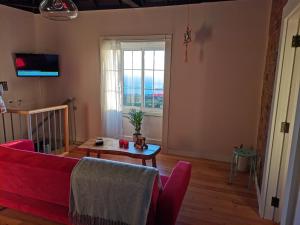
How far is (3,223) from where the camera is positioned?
223cm

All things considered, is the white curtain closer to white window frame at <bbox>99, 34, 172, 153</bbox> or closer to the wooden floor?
white window frame at <bbox>99, 34, 172, 153</bbox>

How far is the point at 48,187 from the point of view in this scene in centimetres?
167

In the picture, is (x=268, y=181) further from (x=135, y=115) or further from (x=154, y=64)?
(x=154, y=64)

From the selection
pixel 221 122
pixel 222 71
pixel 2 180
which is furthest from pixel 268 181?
pixel 2 180

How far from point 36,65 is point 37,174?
3.35m

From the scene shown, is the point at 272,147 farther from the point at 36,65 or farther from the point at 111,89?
the point at 36,65

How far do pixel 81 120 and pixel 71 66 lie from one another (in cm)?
112

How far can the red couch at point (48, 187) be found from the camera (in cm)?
152

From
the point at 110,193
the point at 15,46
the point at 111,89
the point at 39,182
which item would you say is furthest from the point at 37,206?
the point at 15,46

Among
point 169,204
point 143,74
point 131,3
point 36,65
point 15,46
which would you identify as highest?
point 131,3

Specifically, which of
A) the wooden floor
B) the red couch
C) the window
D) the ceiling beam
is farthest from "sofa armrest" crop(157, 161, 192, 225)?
the ceiling beam

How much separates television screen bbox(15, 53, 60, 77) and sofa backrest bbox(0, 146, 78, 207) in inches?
116

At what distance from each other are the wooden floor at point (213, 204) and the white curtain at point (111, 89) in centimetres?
138

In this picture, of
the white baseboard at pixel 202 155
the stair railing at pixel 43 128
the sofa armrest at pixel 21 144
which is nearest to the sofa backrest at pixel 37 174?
the sofa armrest at pixel 21 144
